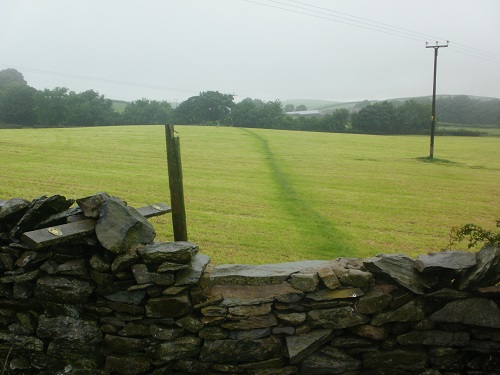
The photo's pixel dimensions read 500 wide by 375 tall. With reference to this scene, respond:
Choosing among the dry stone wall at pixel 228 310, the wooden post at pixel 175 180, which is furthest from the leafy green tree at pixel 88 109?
the dry stone wall at pixel 228 310

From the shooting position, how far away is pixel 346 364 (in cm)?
504

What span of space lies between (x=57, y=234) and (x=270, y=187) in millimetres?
7749

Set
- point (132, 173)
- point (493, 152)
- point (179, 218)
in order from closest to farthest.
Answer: point (179, 218)
point (132, 173)
point (493, 152)

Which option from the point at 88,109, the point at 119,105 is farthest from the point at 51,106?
the point at 119,105

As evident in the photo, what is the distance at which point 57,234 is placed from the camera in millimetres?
4750

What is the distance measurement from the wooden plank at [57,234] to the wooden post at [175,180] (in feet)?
3.93

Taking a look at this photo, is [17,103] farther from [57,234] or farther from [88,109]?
[57,234]

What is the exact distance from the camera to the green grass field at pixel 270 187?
7.64 m

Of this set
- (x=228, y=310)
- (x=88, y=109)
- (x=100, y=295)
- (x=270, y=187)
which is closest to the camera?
(x=228, y=310)

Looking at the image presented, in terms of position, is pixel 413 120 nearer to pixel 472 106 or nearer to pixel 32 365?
pixel 472 106

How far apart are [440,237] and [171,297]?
5667 mm

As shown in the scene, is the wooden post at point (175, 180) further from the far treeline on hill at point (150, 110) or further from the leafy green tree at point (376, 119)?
the leafy green tree at point (376, 119)

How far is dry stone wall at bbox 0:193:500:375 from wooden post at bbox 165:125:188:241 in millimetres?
731

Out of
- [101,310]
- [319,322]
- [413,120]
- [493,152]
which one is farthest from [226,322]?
[413,120]
